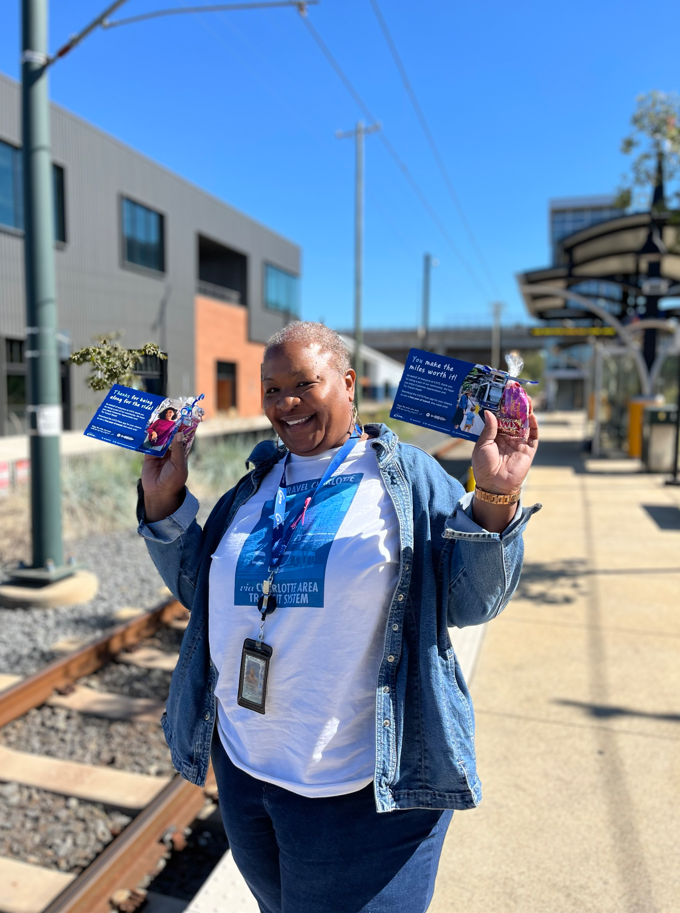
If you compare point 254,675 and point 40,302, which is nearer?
point 254,675

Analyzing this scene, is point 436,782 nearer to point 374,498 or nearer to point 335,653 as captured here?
point 335,653

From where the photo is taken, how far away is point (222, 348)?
1409 inches

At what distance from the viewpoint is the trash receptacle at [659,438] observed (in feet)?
44.5

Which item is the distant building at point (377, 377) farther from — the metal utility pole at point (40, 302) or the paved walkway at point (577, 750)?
the paved walkway at point (577, 750)

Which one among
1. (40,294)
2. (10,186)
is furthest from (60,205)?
(40,294)

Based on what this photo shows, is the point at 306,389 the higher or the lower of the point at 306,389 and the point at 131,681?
the higher

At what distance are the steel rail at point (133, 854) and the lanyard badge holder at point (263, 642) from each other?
1.62m

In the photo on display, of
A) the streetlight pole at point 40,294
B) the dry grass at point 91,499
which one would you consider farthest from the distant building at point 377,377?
the streetlight pole at point 40,294

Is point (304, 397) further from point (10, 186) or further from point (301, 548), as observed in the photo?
point (10, 186)

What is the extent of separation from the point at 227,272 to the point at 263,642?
39818mm

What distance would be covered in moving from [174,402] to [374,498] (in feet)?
1.93

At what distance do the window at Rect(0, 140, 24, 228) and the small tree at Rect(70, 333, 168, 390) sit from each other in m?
21.7

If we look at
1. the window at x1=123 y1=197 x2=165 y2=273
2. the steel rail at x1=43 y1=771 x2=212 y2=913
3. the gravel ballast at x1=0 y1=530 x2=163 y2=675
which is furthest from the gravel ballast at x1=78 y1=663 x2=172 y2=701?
the window at x1=123 y1=197 x2=165 y2=273

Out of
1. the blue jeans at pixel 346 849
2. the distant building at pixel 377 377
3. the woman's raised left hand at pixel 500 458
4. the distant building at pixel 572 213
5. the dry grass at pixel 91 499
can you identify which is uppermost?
the distant building at pixel 572 213
